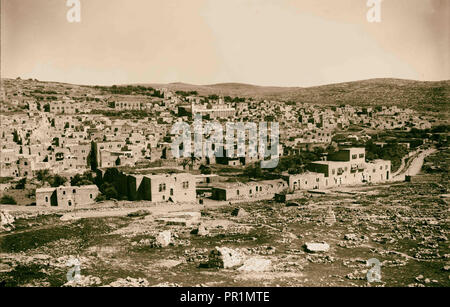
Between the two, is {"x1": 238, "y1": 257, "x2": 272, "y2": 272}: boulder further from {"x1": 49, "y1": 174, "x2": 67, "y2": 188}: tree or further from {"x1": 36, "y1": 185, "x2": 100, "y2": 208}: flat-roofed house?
{"x1": 49, "y1": 174, "x2": 67, "y2": 188}: tree

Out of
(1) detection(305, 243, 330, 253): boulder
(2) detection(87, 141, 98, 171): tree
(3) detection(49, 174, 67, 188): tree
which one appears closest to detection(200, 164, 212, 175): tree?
(2) detection(87, 141, 98, 171): tree

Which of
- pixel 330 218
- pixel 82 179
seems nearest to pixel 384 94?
pixel 82 179

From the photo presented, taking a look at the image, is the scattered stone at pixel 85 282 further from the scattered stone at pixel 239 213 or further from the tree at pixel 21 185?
the tree at pixel 21 185

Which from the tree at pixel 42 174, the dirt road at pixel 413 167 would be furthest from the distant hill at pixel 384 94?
the tree at pixel 42 174

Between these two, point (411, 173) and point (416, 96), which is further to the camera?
point (416, 96)

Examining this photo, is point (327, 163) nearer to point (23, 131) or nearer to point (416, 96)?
point (23, 131)

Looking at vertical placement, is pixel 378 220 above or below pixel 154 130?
below
